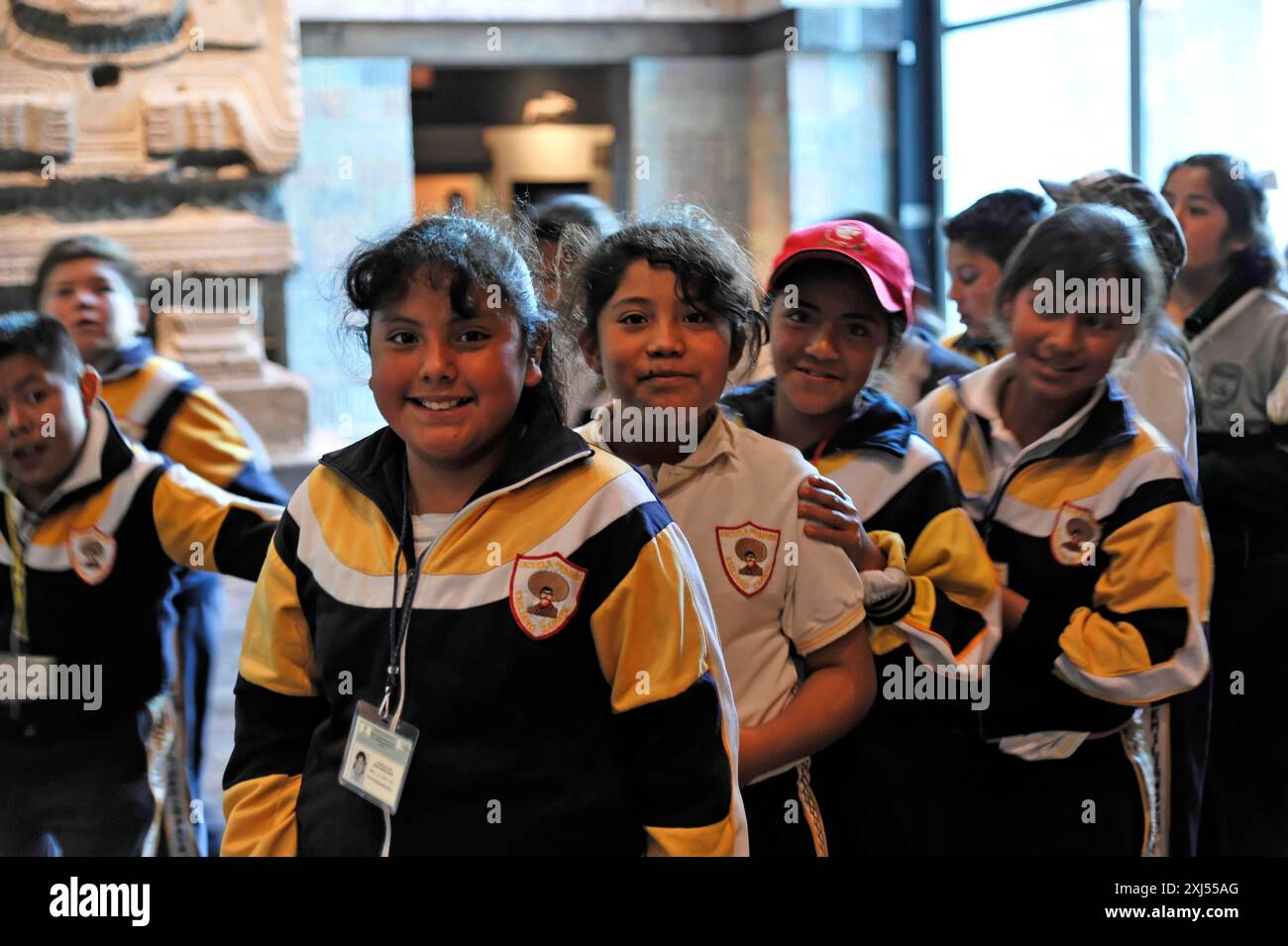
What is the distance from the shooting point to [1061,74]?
5137 mm

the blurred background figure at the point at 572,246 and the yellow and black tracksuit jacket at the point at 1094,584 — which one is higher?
the blurred background figure at the point at 572,246

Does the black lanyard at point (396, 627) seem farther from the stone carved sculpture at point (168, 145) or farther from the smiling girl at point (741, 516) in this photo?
the stone carved sculpture at point (168, 145)

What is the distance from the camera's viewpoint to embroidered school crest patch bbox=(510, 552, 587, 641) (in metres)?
1.46

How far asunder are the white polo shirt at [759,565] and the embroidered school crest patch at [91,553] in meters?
0.97

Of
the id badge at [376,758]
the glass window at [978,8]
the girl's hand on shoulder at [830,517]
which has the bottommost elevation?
the id badge at [376,758]

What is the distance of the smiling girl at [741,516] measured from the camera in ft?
5.63

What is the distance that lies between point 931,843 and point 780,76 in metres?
4.28

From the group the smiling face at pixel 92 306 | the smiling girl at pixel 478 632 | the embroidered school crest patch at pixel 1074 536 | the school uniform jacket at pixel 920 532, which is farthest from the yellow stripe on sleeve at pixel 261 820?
the smiling face at pixel 92 306

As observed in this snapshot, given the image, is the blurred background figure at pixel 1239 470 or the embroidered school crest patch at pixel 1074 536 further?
the blurred background figure at pixel 1239 470

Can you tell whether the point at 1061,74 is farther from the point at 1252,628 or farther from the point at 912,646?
the point at 912,646

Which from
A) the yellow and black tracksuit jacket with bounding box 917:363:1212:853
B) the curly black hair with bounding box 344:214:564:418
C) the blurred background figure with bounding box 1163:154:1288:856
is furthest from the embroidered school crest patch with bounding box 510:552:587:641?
the blurred background figure with bounding box 1163:154:1288:856

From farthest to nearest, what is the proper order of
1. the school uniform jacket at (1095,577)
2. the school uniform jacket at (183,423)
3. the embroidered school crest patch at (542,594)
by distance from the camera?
the school uniform jacket at (183,423), the school uniform jacket at (1095,577), the embroidered school crest patch at (542,594)

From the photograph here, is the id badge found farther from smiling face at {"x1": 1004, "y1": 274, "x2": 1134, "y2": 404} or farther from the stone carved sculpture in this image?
the stone carved sculpture
